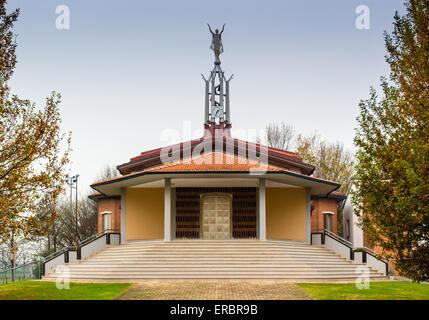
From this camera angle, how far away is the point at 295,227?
86.4ft

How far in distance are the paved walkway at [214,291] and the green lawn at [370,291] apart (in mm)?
511

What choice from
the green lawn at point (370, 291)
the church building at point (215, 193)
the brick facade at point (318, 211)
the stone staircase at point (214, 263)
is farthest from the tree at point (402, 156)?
the brick facade at point (318, 211)

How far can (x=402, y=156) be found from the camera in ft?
38.1

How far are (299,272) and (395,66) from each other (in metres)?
9.67

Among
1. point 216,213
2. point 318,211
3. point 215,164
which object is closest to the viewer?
point 215,164

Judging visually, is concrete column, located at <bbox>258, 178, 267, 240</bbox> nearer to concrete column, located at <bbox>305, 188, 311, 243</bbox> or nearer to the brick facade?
concrete column, located at <bbox>305, 188, 311, 243</bbox>

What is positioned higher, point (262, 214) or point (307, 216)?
point (262, 214)

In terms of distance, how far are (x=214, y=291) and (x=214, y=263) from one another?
475cm

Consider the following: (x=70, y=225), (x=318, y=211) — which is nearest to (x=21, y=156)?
(x=318, y=211)

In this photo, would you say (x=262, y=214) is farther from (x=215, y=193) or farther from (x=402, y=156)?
(x=402, y=156)

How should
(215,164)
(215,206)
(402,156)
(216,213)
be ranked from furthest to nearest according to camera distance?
(215,206) → (216,213) → (215,164) → (402,156)

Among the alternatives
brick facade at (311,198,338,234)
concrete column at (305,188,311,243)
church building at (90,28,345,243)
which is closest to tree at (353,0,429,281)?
church building at (90,28,345,243)
